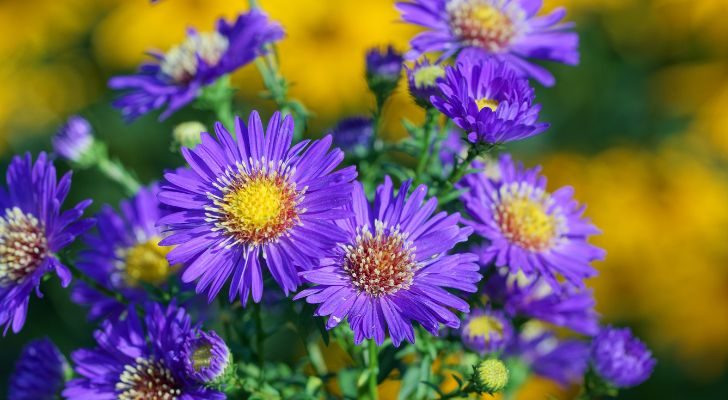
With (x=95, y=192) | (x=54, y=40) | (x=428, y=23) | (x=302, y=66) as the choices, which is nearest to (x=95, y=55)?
(x=54, y=40)

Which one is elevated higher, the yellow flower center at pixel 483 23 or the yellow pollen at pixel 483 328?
the yellow flower center at pixel 483 23

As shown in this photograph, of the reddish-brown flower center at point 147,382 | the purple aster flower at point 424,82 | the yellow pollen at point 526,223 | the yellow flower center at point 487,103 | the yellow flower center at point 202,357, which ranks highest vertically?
the purple aster flower at point 424,82

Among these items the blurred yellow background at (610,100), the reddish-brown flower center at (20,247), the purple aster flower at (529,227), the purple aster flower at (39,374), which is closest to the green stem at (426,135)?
the purple aster flower at (529,227)

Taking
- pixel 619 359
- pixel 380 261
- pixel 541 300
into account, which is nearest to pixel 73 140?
pixel 380 261

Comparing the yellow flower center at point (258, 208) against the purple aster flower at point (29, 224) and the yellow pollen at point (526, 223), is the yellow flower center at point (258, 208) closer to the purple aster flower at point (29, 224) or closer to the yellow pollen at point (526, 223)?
the purple aster flower at point (29, 224)

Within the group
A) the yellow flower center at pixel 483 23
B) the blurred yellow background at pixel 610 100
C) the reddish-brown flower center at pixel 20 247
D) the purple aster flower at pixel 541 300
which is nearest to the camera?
the reddish-brown flower center at pixel 20 247

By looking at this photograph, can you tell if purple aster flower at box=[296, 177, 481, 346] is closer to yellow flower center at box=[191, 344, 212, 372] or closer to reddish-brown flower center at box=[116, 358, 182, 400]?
yellow flower center at box=[191, 344, 212, 372]

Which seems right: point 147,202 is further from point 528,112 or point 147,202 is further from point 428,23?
point 528,112
